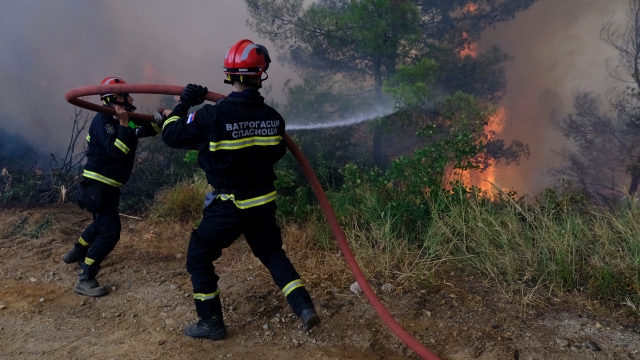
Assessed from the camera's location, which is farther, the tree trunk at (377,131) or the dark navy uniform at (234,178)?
the tree trunk at (377,131)

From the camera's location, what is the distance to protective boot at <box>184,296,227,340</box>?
10.8ft

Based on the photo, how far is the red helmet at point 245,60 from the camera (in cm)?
308

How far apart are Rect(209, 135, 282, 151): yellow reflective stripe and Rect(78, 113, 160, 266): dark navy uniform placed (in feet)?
3.59

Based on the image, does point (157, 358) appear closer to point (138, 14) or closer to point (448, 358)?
point (448, 358)

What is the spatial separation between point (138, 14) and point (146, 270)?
24.4ft

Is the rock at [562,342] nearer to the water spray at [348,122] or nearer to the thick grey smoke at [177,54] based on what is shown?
the water spray at [348,122]

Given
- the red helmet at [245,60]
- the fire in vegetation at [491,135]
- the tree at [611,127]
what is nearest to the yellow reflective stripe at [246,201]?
the red helmet at [245,60]

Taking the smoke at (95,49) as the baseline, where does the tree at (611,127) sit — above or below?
below

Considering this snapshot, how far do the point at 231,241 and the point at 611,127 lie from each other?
27.1 feet

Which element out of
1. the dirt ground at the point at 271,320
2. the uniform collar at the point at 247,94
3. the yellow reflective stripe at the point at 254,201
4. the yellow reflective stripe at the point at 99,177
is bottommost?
the dirt ground at the point at 271,320

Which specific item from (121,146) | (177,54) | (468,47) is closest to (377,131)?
(468,47)

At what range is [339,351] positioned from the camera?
3.15 meters

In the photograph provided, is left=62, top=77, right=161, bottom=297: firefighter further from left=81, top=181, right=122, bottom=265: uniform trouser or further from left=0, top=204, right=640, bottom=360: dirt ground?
left=0, top=204, right=640, bottom=360: dirt ground

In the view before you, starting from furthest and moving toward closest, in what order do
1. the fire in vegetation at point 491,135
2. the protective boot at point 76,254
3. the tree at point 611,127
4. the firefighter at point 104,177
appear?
the fire in vegetation at point 491,135, the tree at point 611,127, the protective boot at point 76,254, the firefighter at point 104,177
